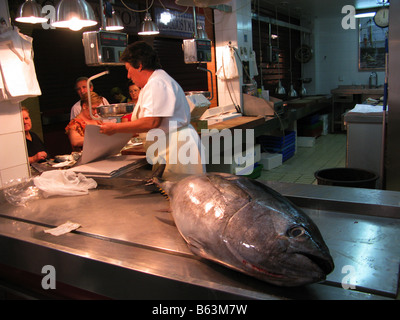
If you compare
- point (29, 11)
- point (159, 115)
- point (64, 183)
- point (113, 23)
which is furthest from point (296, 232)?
point (113, 23)

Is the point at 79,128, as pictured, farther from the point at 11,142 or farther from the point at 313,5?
the point at 313,5

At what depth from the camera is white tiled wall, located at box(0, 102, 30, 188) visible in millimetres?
3410

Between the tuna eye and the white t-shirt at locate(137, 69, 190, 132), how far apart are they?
1734 mm

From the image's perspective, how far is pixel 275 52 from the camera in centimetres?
954

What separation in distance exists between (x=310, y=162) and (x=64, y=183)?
5.79 meters

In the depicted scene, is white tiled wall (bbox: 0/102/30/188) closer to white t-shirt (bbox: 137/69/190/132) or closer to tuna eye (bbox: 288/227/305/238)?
white t-shirt (bbox: 137/69/190/132)

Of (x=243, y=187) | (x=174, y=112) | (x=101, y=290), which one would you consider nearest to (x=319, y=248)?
(x=243, y=187)

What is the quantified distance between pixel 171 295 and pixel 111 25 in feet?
12.8

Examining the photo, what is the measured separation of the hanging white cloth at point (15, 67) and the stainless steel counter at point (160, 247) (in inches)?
56.9

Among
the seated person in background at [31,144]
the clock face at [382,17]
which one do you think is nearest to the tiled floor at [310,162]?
the clock face at [382,17]

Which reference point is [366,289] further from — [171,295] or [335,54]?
[335,54]

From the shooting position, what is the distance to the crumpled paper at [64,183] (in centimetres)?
235

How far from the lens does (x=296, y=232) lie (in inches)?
49.8

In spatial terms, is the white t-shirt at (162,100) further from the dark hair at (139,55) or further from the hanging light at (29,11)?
the hanging light at (29,11)
